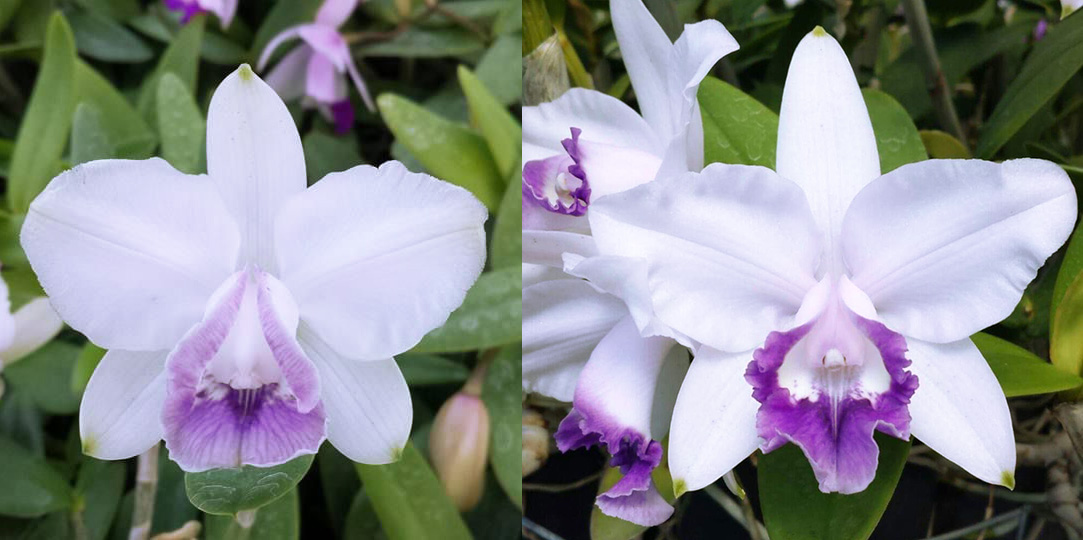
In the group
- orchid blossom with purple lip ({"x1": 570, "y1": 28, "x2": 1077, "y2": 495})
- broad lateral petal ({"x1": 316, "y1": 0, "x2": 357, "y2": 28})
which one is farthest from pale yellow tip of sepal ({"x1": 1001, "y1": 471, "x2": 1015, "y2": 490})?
broad lateral petal ({"x1": 316, "y1": 0, "x2": 357, "y2": 28})

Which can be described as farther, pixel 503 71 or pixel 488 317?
pixel 503 71

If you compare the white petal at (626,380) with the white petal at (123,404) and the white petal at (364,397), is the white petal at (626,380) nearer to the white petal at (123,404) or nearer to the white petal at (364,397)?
the white petal at (364,397)

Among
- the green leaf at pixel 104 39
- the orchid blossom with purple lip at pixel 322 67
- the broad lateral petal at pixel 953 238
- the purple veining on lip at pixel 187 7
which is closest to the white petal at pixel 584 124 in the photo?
the broad lateral petal at pixel 953 238

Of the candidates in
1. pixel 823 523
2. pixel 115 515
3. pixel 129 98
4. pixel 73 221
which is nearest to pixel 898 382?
pixel 823 523

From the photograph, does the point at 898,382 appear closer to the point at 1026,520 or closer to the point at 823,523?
the point at 823,523

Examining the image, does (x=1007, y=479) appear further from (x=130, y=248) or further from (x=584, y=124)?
(x=130, y=248)

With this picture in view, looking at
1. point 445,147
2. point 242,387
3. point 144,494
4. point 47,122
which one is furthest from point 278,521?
point 47,122

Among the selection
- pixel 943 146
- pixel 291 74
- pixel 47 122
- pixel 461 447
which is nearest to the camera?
pixel 943 146
